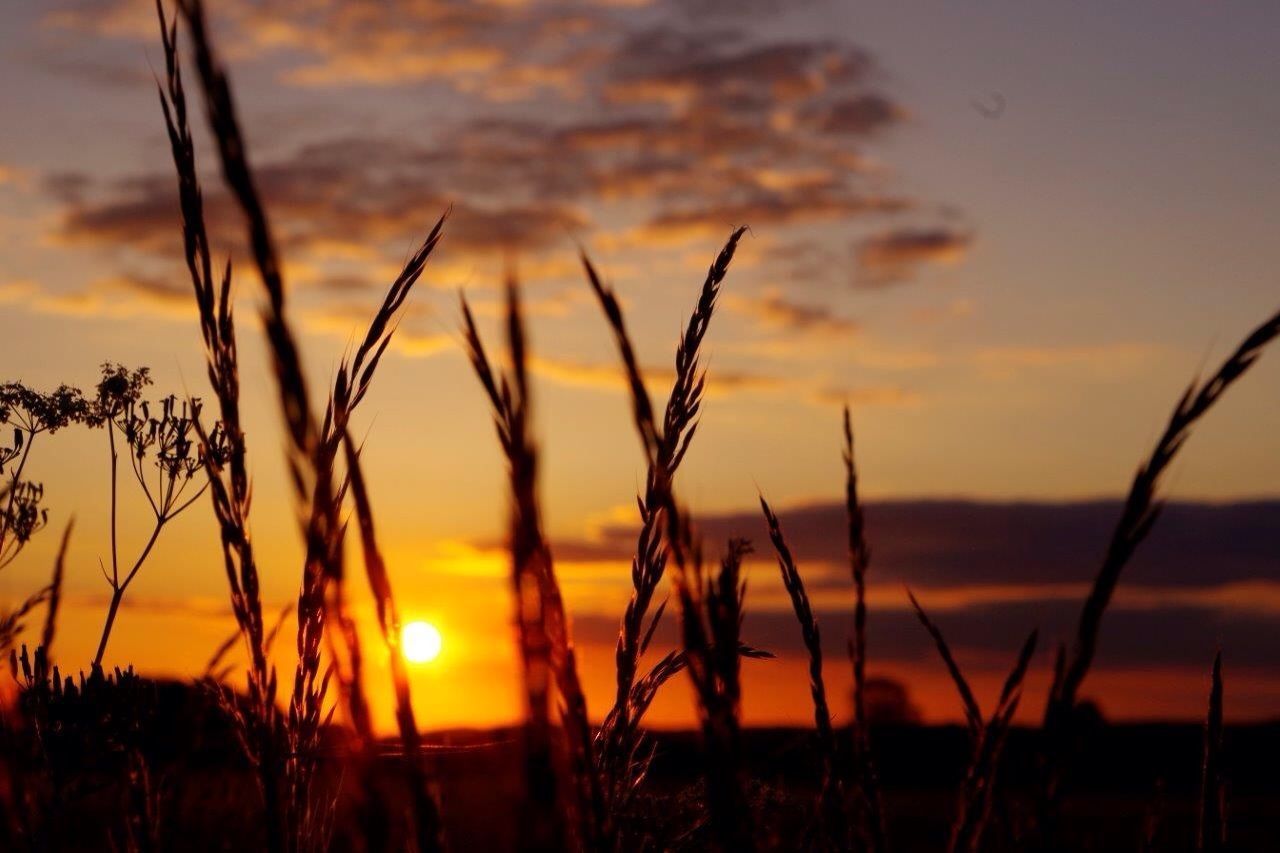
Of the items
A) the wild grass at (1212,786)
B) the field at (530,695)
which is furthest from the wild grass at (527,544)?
the wild grass at (1212,786)

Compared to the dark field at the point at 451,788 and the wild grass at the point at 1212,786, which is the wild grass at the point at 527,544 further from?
the wild grass at the point at 1212,786

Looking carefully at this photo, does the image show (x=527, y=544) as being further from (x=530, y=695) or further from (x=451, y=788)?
(x=451, y=788)

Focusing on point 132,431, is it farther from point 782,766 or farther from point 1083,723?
point 1083,723

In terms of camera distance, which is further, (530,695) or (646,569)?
(646,569)

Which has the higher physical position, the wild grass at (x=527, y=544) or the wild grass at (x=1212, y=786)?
the wild grass at (x=527, y=544)

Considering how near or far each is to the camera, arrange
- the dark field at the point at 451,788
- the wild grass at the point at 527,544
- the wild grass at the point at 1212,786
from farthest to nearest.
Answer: the wild grass at the point at 1212,786 < the dark field at the point at 451,788 < the wild grass at the point at 527,544

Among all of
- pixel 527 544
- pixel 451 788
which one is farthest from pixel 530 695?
pixel 451 788

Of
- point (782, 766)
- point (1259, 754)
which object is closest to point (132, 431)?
point (782, 766)

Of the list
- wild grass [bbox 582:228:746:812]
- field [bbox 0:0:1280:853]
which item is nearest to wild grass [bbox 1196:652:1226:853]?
field [bbox 0:0:1280:853]

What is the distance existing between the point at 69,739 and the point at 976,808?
136 inches

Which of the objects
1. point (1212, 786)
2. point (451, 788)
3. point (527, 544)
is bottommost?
point (1212, 786)

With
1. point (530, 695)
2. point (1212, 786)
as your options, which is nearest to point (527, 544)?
point (530, 695)

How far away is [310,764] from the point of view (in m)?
1.79

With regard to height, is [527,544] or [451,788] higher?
[527,544]
